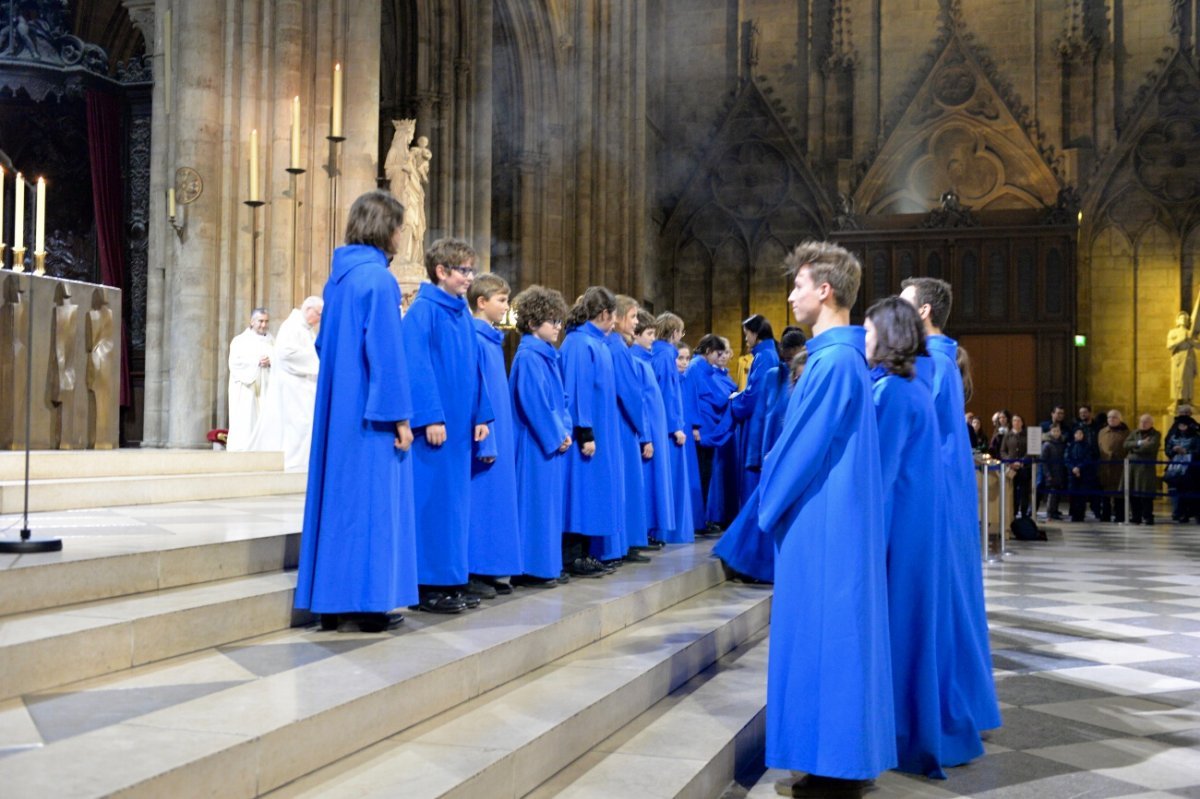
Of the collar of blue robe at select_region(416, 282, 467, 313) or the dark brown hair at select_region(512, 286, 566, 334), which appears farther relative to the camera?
the dark brown hair at select_region(512, 286, 566, 334)

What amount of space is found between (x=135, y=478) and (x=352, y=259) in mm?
3320

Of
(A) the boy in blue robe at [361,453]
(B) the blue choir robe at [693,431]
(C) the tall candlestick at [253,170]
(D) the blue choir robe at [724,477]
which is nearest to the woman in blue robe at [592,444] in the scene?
(A) the boy in blue robe at [361,453]

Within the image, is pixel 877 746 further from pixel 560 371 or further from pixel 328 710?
pixel 560 371

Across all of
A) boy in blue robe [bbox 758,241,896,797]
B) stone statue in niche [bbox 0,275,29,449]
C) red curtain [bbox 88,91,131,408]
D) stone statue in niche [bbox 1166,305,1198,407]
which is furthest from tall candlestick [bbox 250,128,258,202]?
stone statue in niche [bbox 1166,305,1198,407]

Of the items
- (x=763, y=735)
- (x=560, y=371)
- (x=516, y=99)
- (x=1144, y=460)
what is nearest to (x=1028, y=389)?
(x=1144, y=460)

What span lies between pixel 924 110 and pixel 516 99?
8.98 metres

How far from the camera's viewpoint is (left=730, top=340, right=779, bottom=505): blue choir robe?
873 centimetres

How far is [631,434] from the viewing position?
7.48 meters

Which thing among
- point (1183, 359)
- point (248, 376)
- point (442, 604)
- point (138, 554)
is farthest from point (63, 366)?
point (1183, 359)

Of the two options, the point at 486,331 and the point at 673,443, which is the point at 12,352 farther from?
the point at 673,443

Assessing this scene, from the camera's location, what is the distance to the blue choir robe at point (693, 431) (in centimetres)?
967

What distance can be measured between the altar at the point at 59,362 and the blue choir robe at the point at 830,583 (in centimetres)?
517

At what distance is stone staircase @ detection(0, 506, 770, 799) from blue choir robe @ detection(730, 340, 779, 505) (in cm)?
321

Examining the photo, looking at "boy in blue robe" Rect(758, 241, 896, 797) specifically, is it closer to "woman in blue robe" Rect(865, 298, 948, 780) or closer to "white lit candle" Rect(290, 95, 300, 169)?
"woman in blue robe" Rect(865, 298, 948, 780)
